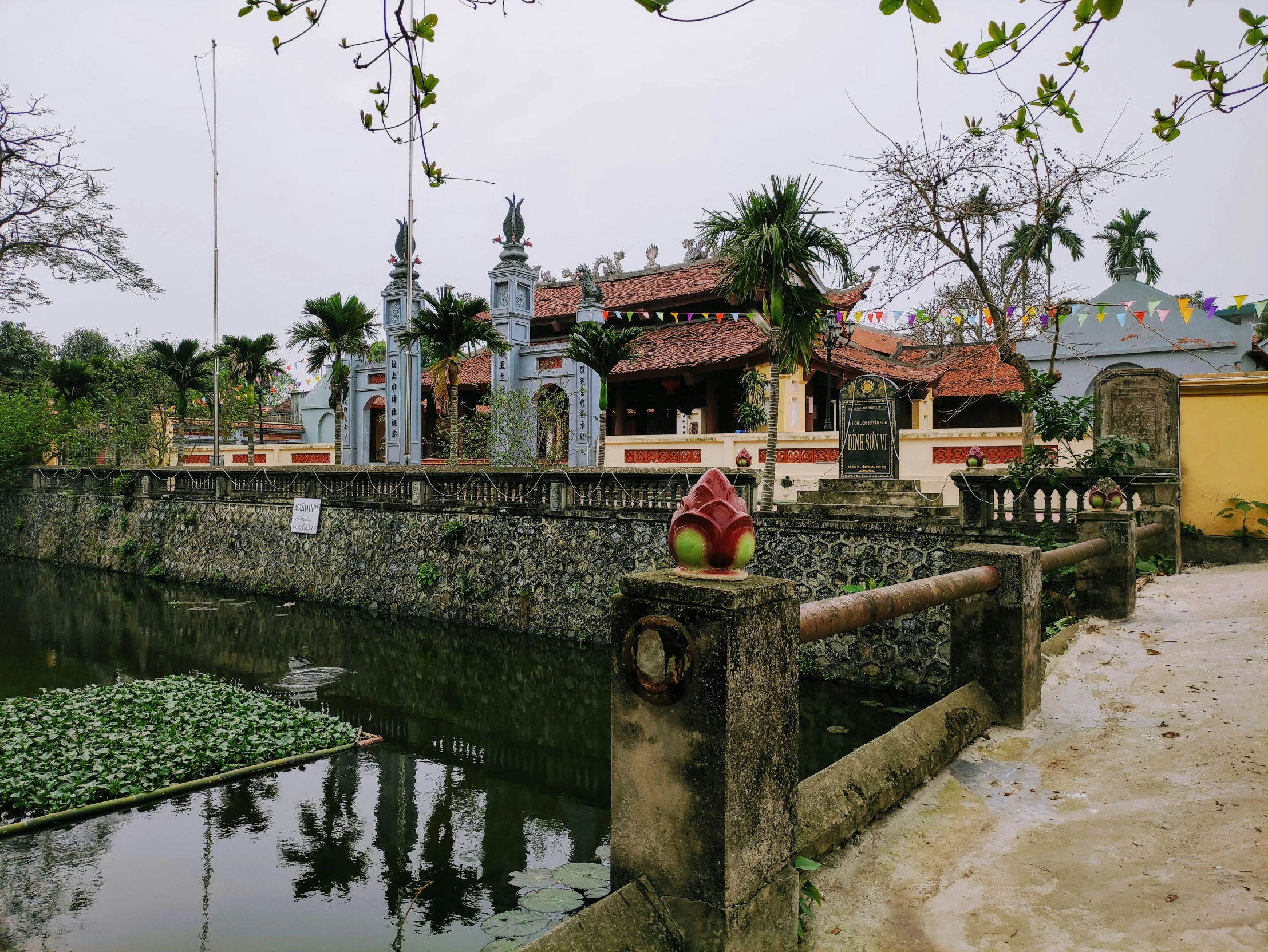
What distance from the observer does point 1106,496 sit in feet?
23.4

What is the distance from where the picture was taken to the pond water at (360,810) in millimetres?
4480

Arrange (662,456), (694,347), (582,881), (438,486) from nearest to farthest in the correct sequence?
1. (582,881)
2. (438,486)
3. (662,456)
4. (694,347)

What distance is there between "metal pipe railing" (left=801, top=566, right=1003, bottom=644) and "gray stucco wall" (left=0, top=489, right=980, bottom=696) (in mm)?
5312

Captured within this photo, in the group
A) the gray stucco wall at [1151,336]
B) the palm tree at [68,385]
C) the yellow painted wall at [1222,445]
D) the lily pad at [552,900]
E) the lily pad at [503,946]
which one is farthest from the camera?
the palm tree at [68,385]

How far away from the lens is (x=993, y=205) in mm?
11312

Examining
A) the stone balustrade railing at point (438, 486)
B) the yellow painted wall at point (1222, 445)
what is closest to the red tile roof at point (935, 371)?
the yellow painted wall at point (1222, 445)

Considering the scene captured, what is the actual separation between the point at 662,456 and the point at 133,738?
36.1 feet

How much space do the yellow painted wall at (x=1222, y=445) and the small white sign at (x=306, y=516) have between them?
14.3m

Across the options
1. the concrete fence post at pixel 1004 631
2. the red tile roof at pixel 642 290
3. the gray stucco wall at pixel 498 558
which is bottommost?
the gray stucco wall at pixel 498 558

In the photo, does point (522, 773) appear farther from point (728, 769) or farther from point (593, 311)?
point (593, 311)

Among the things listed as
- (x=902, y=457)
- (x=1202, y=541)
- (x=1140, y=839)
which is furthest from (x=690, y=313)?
(x=1140, y=839)

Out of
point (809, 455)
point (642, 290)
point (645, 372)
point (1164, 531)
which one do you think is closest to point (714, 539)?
point (1164, 531)

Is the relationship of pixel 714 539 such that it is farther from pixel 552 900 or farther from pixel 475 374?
pixel 475 374

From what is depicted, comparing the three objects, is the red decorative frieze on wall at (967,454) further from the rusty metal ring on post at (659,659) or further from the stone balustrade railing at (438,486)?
the rusty metal ring on post at (659,659)
